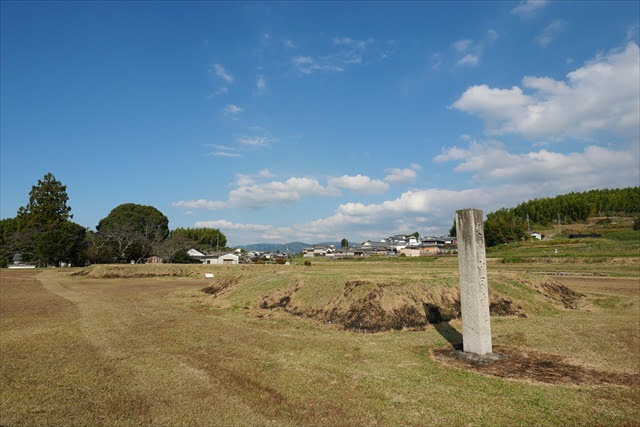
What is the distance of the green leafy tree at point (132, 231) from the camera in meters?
70.6

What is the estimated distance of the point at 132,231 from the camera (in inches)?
3036

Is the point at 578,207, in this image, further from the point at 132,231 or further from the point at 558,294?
the point at 132,231

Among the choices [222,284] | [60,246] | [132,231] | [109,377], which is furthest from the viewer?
[132,231]

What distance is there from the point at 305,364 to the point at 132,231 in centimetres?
7836

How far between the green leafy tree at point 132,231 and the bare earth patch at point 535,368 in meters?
71.5

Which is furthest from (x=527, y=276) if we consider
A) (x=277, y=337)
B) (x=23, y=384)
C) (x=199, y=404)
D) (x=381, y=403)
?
(x=23, y=384)

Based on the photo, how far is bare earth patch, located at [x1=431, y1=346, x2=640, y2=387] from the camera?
27.9ft

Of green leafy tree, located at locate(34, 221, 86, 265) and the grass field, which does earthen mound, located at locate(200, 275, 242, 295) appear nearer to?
the grass field

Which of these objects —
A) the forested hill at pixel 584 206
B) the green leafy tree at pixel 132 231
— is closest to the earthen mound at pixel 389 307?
the green leafy tree at pixel 132 231

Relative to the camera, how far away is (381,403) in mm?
7305

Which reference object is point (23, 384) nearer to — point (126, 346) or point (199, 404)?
point (126, 346)

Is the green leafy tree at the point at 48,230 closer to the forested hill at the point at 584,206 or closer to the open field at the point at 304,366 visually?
the open field at the point at 304,366

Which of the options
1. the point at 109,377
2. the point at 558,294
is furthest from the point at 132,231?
the point at 558,294

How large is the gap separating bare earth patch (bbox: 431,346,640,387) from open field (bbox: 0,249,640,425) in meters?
0.08
